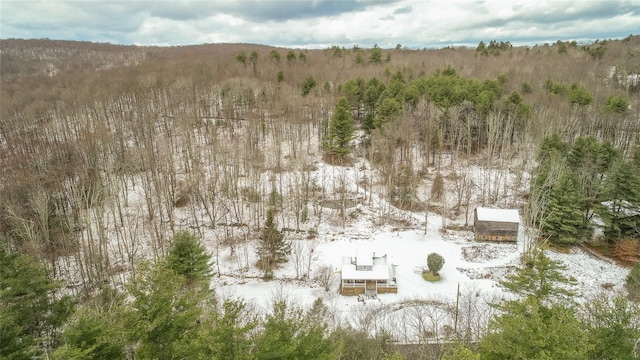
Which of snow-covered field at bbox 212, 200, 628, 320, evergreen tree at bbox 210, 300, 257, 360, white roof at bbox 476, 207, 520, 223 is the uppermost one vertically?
evergreen tree at bbox 210, 300, 257, 360

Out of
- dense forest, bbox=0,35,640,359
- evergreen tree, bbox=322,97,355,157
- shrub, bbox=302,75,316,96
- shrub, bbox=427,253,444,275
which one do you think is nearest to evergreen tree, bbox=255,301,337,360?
dense forest, bbox=0,35,640,359

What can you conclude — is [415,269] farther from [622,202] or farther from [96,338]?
[96,338]

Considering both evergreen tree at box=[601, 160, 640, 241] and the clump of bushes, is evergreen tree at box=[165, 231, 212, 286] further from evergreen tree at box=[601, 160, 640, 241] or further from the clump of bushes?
evergreen tree at box=[601, 160, 640, 241]

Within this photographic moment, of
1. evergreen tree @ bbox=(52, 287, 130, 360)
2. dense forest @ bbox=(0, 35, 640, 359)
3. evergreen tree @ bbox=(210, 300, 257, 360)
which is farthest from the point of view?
dense forest @ bbox=(0, 35, 640, 359)

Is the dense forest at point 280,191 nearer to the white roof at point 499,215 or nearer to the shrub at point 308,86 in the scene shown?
the shrub at point 308,86

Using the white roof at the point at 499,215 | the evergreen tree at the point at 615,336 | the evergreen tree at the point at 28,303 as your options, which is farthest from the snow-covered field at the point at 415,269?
the evergreen tree at the point at 28,303
